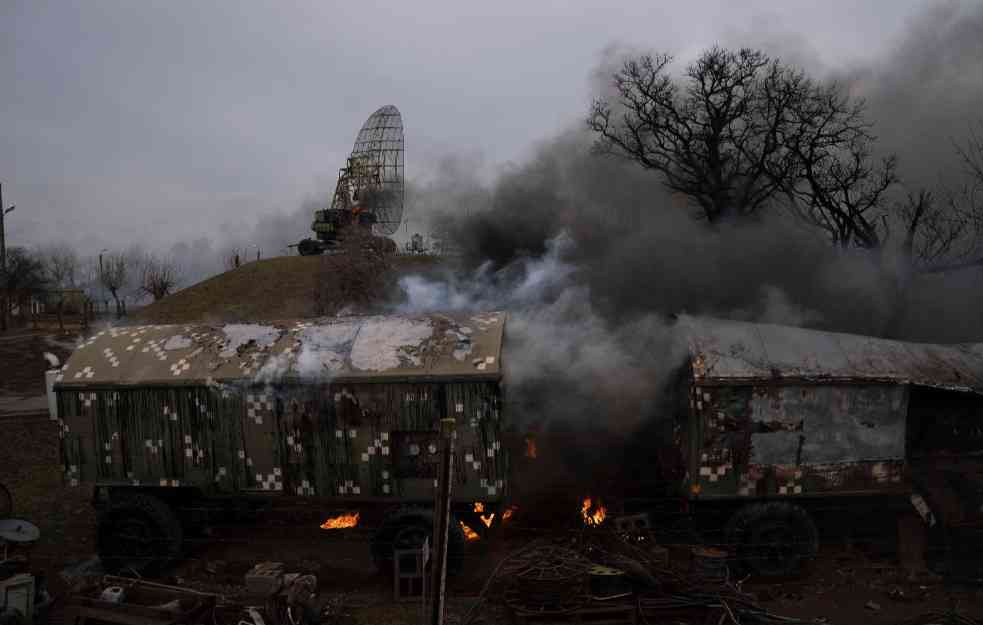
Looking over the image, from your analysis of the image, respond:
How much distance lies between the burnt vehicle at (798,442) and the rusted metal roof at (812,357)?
0.9 inches

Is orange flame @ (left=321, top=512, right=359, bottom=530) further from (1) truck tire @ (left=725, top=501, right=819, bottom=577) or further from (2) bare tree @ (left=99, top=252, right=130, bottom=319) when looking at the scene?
(2) bare tree @ (left=99, top=252, right=130, bottom=319)

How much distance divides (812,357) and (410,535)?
6611 mm

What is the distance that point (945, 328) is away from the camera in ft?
42.0

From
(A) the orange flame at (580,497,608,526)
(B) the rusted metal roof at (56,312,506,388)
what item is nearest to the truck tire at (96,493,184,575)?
(B) the rusted metal roof at (56,312,506,388)

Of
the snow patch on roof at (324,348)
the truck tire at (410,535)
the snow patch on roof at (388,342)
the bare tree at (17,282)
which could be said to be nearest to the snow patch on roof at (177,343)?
the snow patch on roof at (324,348)

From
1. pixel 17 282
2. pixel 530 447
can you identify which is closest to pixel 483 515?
pixel 530 447

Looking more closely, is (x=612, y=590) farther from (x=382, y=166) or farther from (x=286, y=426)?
(x=382, y=166)

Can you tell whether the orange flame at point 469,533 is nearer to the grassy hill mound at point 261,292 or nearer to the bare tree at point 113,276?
the grassy hill mound at point 261,292

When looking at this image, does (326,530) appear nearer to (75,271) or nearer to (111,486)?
(111,486)

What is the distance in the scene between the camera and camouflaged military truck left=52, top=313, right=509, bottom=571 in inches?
363

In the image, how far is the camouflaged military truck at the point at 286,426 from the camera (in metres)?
9.21

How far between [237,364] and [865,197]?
2301cm

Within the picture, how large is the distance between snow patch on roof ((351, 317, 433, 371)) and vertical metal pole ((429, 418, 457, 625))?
4.72 meters

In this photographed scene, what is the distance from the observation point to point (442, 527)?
4551 millimetres
